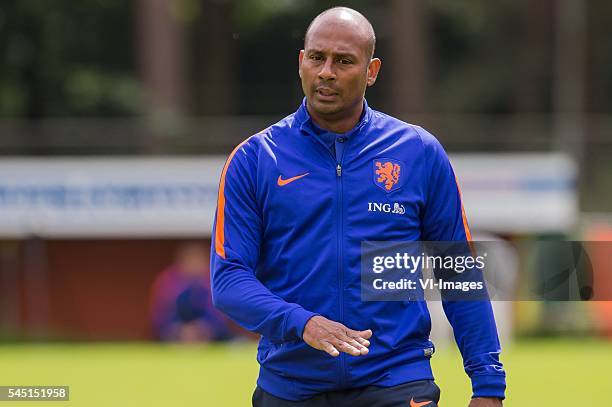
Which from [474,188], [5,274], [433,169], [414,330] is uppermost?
[433,169]

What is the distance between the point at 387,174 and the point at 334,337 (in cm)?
69

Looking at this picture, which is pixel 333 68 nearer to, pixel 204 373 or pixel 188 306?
pixel 204 373

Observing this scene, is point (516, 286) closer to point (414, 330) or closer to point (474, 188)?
point (474, 188)

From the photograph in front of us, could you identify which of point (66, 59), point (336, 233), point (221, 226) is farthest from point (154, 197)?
point (66, 59)

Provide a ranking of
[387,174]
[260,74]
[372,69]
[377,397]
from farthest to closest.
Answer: [260,74] → [372,69] → [387,174] → [377,397]

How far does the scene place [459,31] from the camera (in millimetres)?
45312

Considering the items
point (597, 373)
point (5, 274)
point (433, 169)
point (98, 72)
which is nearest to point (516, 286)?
point (597, 373)

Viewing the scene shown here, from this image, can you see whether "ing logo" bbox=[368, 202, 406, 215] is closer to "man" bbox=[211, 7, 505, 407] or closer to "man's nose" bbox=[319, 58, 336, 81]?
"man" bbox=[211, 7, 505, 407]

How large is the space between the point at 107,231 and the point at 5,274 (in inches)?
86.3

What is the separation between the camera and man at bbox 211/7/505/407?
4.64 metres

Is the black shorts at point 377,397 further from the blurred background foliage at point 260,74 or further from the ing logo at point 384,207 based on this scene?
the blurred background foliage at point 260,74

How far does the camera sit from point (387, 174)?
4.75 m

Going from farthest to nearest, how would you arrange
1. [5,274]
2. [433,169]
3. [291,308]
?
[5,274], [433,169], [291,308]

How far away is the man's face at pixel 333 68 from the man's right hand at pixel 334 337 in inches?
32.1
